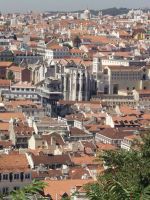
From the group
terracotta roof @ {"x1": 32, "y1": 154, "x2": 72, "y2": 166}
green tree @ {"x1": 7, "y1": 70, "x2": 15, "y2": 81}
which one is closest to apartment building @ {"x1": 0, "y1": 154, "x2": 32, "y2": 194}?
terracotta roof @ {"x1": 32, "y1": 154, "x2": 72, "y2": 166}

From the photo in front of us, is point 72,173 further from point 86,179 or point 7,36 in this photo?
point 7,36

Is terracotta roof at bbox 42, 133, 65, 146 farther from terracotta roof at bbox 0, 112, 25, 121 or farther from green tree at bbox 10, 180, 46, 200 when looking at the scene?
Answer: green tree at bbox 10, 180, 46, 200

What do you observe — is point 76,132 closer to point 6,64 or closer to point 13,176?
point 13,176

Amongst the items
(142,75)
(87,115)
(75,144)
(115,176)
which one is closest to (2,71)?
(142,75)

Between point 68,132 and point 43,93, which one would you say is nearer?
point 68,132

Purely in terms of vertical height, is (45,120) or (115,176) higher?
(115,176)

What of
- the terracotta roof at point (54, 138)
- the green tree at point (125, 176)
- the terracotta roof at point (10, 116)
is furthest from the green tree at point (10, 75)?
the green tree at point (125, 176)
